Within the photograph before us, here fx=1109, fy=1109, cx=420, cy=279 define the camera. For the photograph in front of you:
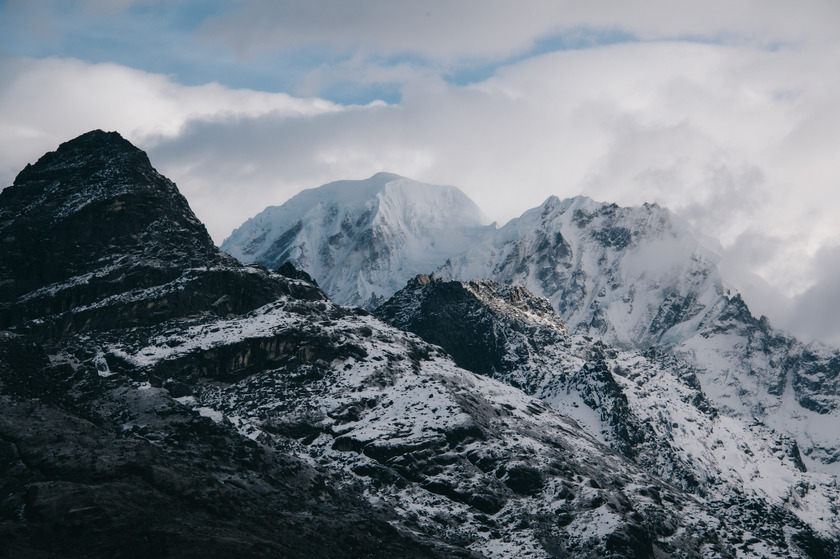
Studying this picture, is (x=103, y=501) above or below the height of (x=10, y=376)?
below

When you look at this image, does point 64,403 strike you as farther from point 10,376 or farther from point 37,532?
point 37,532

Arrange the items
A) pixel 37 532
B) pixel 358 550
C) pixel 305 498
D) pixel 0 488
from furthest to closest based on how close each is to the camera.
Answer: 1. pixel 305 498
2. pixel 358 550
3. pixel 0 488
4. pixel 37 532

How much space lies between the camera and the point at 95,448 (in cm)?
17562

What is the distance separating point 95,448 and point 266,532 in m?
31.6

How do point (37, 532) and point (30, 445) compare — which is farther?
point (30, 445)

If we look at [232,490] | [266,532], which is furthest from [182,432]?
[266,532]

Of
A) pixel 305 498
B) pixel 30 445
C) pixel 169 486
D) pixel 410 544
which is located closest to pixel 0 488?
pixel 30 445

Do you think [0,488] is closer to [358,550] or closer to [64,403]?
[64,403]

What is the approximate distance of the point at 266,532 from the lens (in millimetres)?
167125

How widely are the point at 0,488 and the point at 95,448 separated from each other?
17.7 m

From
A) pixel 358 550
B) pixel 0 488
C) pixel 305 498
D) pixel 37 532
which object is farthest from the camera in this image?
pixel 305 498

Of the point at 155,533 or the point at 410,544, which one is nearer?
the point at 155,533

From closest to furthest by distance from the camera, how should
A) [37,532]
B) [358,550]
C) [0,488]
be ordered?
1. [37,532]
2. [0,488]
3. [358,550]

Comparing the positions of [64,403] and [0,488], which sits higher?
[64,403]
